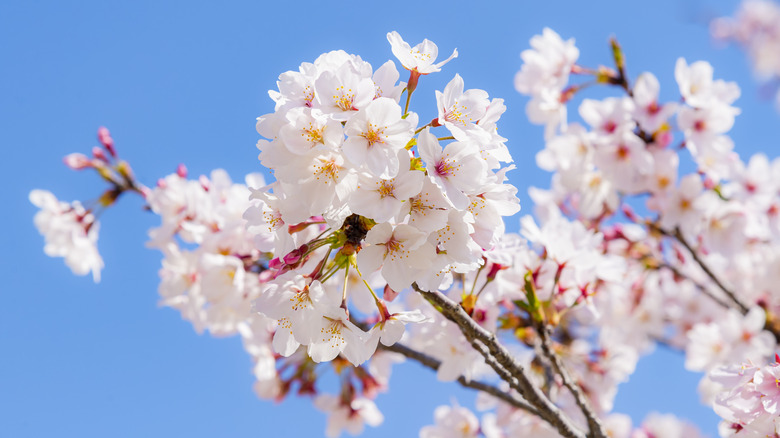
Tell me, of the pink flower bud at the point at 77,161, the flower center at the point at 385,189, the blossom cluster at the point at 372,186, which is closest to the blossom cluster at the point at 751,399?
the blossom cluster at the point at 372,186

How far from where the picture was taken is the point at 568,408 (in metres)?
3.92

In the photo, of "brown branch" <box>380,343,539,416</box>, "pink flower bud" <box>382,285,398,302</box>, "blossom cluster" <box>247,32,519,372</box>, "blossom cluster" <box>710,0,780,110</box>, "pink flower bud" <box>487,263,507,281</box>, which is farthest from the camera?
"blossom cluster" <box>710,0,780,110</box>

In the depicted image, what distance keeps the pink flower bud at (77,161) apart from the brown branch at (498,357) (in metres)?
2.67

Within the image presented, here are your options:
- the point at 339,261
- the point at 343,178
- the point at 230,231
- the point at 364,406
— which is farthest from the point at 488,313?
the point at 364,406

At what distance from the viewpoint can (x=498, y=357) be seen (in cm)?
217

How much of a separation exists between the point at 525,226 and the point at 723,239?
95.8 inches

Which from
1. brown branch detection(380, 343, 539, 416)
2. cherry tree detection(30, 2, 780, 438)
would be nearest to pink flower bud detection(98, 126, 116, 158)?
cherry tree detection(30, 2, 780, 438)

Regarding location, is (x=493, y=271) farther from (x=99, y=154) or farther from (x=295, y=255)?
(x=99, y=154)

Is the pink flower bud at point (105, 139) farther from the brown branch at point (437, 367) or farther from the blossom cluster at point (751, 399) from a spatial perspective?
the blossom cluster at point (751, 399)

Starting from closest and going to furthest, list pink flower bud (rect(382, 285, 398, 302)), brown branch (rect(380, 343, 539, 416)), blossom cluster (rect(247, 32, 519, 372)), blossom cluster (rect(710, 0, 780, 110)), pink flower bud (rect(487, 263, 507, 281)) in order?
blossom cluster (rect(247, 32, 519, 372)), pink flower bud (rect(382, 285, 398, 302)), pink flower bud (rect(487, 263, 507, 281)), brown branch (rect(380, 343, 539, 416)), blossom cluster (rect(710, 0, 780, 110))

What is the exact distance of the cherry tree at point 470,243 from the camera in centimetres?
177

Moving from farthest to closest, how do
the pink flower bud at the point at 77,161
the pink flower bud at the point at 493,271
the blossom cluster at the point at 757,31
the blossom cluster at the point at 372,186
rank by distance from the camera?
the blossom cluster at the point at 757,31 < the pink flower bud at the point at 77,161 < the pink flower bud at the point at 493,271 < the blossom cluster at the point at 372,186

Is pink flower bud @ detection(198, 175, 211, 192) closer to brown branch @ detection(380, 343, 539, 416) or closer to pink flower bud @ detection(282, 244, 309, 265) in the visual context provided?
brown branch @ detection(380, 343, 539, 416)

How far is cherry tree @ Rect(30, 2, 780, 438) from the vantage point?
177cm
